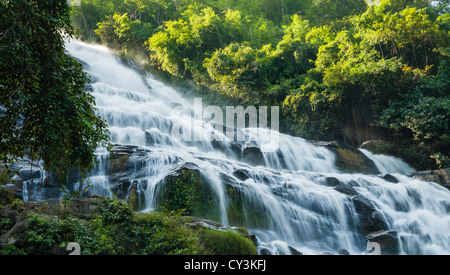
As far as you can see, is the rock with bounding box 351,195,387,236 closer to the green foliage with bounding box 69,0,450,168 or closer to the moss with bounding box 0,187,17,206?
the green foliage with bounding box 69,0,450,168

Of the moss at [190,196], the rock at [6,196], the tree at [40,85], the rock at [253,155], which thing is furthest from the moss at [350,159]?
the rock at [6,196]

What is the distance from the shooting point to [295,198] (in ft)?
32.0

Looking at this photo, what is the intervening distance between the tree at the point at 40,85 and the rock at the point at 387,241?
8.30 meters

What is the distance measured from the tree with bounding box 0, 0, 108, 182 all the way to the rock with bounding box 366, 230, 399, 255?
8298 mm

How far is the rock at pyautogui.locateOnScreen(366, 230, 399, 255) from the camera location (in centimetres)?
827

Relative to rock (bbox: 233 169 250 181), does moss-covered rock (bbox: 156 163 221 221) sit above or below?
below

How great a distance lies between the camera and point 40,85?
5020 mm

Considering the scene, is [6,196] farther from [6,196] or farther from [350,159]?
[350,159]

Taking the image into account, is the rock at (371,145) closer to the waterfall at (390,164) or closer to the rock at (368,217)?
the waterfall at (390,164)

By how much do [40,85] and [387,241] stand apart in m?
9.70

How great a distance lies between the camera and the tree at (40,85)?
445 cm

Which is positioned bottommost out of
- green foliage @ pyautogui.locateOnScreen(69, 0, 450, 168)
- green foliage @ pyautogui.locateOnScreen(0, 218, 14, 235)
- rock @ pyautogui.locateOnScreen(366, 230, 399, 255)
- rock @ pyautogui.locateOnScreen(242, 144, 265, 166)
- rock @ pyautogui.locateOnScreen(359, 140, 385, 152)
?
rock @ pyautogui.locateOnScreen(366, 230, 399, 255)

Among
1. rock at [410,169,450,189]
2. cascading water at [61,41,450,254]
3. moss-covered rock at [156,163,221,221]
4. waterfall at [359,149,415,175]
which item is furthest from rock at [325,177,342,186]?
waterfall at [359,149,415,175]
